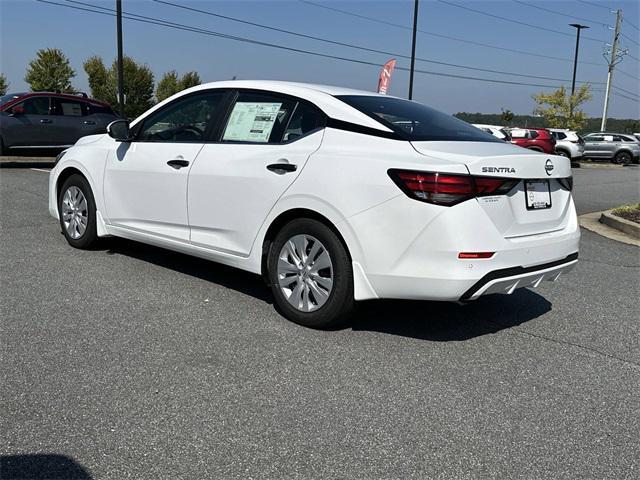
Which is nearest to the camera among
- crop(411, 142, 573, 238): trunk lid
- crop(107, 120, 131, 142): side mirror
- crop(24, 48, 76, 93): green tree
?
crop(411, 142, 573, 238): trunk lid

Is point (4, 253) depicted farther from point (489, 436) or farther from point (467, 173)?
point (489, 436)

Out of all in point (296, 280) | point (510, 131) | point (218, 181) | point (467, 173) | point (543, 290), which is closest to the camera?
point (467, 173)

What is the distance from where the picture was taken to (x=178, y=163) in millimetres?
5191

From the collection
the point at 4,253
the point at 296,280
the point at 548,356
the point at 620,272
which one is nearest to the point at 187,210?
the point at 296,280

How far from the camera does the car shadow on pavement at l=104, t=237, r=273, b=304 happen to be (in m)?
5.47

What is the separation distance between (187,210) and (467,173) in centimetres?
230

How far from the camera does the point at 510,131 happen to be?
2748cm

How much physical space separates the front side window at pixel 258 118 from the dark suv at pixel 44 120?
12097 mm

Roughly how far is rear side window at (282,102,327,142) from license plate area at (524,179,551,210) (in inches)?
55.2

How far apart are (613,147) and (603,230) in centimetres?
2682

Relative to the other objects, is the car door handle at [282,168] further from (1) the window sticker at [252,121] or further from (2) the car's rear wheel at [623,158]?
(2) the car's rear wheel at [623,158]

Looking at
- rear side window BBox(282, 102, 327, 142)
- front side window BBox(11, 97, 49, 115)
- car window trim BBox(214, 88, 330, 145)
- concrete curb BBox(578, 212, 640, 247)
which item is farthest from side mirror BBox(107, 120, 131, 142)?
front side window BBox(11, 97, 49, 115)

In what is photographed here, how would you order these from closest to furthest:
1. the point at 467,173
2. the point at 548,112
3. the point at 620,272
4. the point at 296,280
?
the point at 467,173, the point at 296,280, the point at 620,272, the point at 548,112

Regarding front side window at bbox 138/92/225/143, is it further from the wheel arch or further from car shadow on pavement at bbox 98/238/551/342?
car shadow on pavement at bbox 98/238/551/342
